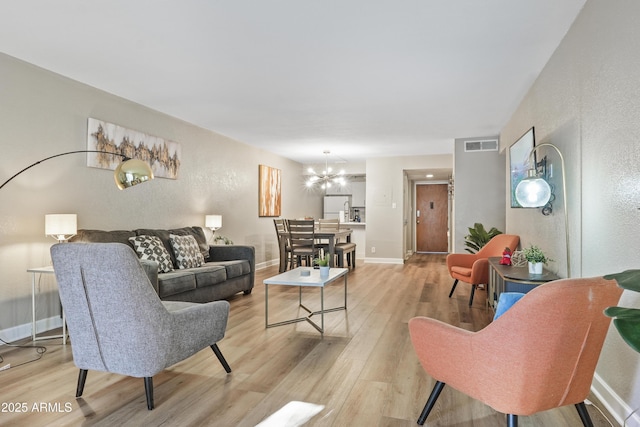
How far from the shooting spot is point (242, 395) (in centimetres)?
231

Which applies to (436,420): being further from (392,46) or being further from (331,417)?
(392,46)

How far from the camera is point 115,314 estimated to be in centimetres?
208

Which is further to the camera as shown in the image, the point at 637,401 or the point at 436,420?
the point at 436,420

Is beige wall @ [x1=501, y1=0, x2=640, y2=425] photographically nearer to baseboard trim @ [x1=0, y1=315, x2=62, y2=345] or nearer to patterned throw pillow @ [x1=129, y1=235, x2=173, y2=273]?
patterned throw pillow @ [x1=129, y1=235, x2=173, y2=273]

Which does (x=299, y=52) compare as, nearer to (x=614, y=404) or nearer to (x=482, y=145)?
(x=614, y=404)

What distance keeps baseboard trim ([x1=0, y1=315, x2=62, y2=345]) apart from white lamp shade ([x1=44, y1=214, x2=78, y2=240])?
836 millimetres

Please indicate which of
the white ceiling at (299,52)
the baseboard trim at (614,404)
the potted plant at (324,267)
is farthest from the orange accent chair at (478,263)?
the baseboard trim at (614,404)

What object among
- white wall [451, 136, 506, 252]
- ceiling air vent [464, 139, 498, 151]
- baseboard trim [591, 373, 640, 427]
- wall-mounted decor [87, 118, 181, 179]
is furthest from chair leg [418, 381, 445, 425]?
ceiling air vent [464, 139, 498, 151]

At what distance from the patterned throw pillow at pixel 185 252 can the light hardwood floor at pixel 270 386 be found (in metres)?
1.06

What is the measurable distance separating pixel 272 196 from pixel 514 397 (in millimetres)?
6924

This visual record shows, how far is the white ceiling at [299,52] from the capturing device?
2578 mm

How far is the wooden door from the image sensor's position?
37.2 ft

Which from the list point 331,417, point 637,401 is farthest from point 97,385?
point 637,401

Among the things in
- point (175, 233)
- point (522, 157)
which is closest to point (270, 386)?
point (175, 233)
